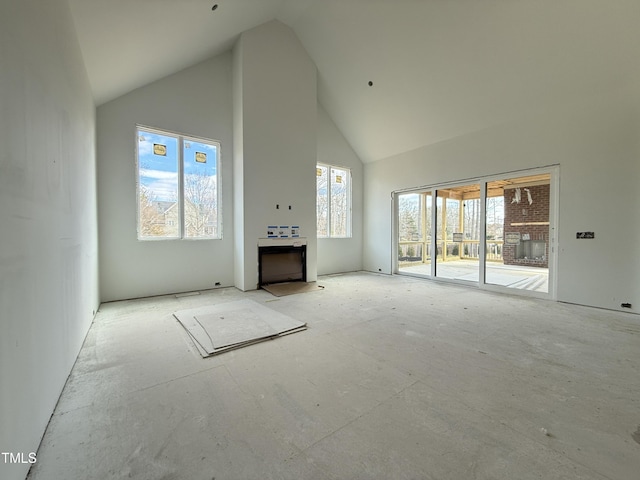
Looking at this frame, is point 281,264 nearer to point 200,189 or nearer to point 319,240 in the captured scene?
point 319,240

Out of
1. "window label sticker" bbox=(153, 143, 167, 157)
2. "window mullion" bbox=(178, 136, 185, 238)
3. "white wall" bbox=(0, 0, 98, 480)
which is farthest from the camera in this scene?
"window mullion" bbox=(178, 136, 185, 238)

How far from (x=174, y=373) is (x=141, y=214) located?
11.2 feet

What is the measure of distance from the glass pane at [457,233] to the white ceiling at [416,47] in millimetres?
1385

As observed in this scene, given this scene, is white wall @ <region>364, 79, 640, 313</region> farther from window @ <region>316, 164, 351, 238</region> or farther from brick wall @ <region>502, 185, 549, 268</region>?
window @ <region>316, 164, 351, 238</region>

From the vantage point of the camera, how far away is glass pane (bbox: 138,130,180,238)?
455 centimetres

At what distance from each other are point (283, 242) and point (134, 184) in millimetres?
2773

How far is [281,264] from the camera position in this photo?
5555 millimetres

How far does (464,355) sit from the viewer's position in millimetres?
2441

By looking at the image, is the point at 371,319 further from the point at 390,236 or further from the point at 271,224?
the point at 390,236

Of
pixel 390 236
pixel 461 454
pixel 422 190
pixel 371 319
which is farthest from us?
pixel 390 236

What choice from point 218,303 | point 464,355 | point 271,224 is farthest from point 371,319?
point 271,224

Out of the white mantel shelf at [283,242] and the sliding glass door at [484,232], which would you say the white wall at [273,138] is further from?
the sliding glass door at [484,232]

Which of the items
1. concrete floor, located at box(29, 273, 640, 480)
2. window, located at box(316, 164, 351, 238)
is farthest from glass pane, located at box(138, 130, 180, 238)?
window, located at box(316, 164, 351, 238)

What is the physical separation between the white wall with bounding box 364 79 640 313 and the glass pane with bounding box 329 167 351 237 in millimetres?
3346
